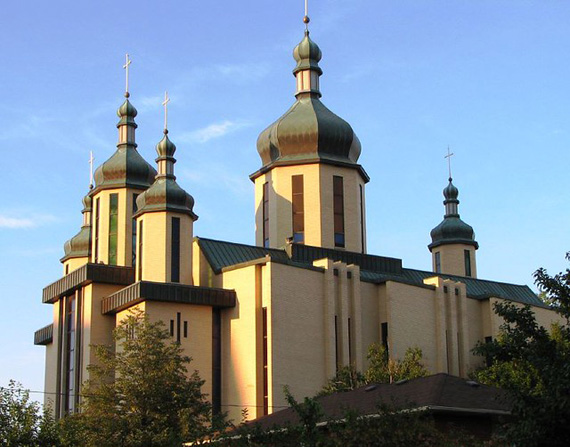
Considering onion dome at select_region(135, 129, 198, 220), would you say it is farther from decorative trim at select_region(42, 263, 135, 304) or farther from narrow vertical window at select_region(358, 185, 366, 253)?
narrow vertical window at select_region(358, 185, 366, 253)

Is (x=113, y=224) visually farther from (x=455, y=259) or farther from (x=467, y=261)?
(x=467, y=261)

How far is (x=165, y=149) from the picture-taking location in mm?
47250

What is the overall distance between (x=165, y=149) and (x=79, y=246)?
54.3ft

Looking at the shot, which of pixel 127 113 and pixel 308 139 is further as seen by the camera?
pixel 127 113

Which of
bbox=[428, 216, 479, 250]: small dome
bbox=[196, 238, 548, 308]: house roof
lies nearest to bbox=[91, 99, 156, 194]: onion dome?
bbox=[196, 238, 548, 308]: house roof

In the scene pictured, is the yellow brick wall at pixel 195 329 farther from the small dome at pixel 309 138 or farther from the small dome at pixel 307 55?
the small dome at pixel 307 55

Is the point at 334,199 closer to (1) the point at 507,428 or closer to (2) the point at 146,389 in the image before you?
(2) the point at 146,389

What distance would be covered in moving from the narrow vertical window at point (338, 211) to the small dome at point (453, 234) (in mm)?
15555

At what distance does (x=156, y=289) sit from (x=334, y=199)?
1104 cm

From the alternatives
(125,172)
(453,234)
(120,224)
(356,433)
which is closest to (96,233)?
(120,224)

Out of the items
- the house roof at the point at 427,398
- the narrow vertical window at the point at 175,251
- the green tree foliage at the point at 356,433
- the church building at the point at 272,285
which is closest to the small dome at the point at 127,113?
the church building at the point at 272,285

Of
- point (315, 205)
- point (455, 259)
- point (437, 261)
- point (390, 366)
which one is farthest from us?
point (437, 261)

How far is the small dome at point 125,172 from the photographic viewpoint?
54.3 meters

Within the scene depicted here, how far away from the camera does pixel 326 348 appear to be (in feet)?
142
